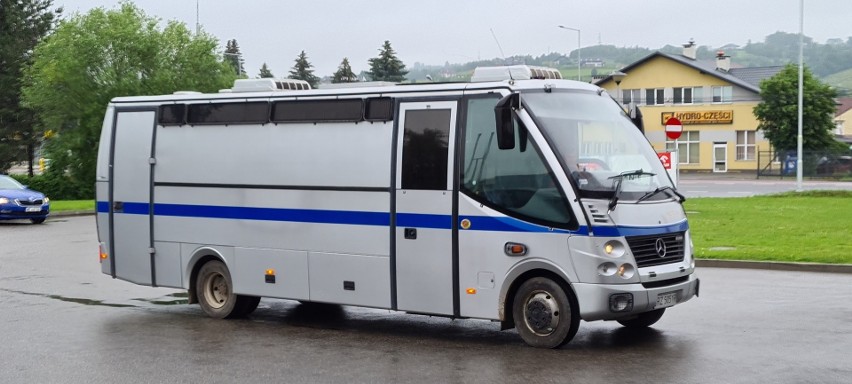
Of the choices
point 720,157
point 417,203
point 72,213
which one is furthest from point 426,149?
point 720,157

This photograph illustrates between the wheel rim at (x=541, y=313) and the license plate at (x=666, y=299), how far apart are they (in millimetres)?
984

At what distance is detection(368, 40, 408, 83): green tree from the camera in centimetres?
8656

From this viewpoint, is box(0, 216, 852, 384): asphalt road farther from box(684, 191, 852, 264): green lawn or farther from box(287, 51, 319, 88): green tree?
box(287, 51, 319, 88): green tree

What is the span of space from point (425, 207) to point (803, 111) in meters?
63.8

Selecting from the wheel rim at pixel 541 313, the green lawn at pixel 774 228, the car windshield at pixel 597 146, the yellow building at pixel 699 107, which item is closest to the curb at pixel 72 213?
the green lawn at pixel 774 228

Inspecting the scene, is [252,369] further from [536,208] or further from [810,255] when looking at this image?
[810,255]

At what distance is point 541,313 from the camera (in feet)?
34.3

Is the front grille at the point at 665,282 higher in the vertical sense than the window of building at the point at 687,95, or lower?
lower

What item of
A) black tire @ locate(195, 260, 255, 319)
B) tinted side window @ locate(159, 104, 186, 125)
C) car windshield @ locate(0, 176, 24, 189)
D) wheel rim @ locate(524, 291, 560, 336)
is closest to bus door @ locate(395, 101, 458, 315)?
wheel rim @ locate(524, 291, 560, 336)

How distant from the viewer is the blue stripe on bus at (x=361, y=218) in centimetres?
1036

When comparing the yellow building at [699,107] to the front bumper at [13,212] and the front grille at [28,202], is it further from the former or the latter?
the front bumper at [13,212]

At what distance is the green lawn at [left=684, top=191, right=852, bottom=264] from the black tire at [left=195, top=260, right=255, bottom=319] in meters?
9.09

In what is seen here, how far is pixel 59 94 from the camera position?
5662cm

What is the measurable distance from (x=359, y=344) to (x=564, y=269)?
2339 mm
